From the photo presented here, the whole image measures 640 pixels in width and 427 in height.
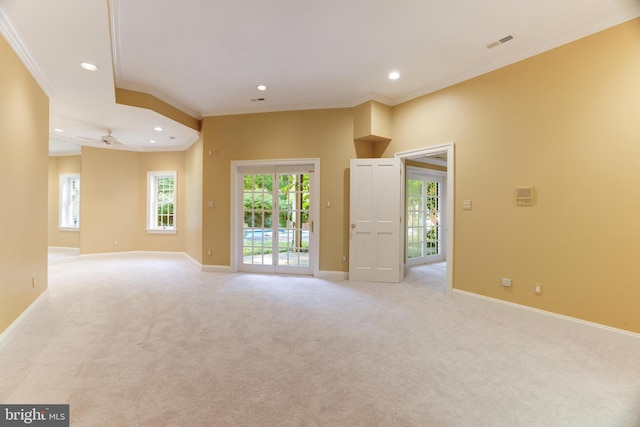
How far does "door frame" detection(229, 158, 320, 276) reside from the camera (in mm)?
5195

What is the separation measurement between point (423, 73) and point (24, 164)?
4916 millimetres

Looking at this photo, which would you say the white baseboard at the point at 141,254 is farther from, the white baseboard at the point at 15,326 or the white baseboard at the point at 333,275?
the white baseboard at the point at 333,275

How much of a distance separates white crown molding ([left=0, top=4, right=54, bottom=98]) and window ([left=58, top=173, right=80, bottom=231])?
5410 mm

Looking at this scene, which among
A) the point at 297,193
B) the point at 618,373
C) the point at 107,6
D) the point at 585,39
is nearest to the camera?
the point at 618,373

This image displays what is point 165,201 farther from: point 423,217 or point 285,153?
point 423,217

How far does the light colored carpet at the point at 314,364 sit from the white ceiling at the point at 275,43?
285cm

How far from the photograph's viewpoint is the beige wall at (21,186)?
2.61 metres

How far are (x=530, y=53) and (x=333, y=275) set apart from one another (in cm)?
411

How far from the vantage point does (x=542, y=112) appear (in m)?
3.27

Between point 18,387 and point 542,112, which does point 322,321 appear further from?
point 542,112

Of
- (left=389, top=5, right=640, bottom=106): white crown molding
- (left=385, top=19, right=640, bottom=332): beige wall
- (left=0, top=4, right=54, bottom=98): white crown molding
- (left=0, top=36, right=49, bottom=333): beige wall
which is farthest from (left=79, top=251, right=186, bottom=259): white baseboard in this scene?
(left=385, top=19, right=640, bottom=332): beige wall

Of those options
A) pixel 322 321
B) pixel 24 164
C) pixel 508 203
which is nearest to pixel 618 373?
pixel 508 203

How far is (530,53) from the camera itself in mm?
3354

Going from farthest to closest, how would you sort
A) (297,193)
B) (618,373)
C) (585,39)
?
(297,193), (585,39), (618,373)
